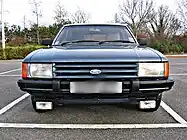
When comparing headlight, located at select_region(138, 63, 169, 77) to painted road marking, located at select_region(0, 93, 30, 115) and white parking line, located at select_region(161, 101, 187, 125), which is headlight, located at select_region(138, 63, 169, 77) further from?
painted road marking, located at select_region(0, 93, 30, 115)

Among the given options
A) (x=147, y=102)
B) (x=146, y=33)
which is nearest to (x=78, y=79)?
(x=147, y=102)

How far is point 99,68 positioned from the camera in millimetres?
3430

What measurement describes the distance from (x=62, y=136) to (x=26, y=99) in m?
2.40

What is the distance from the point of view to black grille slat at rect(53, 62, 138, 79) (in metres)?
3.42

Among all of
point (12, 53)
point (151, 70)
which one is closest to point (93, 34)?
point (151, 70)

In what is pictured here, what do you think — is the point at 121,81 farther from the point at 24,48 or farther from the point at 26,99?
the point at 24,48

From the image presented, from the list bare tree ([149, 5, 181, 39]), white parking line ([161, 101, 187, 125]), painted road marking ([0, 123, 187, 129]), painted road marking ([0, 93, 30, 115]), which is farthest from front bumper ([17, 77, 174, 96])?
bare tree ([149, 5, 181, 39])

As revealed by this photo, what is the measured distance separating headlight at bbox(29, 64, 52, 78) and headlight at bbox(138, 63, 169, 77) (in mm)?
1171

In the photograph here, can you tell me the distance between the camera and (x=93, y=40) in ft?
15.7

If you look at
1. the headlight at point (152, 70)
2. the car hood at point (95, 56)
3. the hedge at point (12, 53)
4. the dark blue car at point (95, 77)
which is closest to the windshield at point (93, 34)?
the car hood at point (95, 56)

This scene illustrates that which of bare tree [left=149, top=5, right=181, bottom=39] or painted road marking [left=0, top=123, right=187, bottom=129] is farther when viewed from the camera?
bare tree [left=149, top=5, right=181, bottom=39]

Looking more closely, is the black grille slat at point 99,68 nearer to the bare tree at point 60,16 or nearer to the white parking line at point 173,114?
the white parking line at point 173,114

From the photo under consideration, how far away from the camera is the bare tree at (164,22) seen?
35312mm

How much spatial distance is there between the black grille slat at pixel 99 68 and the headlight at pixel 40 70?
10 cm
